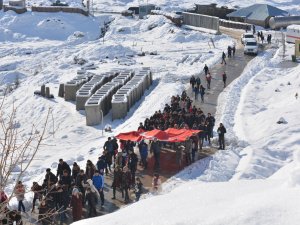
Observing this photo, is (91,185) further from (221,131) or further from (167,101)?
(167,101)

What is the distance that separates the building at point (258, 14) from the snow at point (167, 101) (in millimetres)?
5317

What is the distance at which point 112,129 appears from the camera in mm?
27797

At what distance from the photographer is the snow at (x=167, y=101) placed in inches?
432

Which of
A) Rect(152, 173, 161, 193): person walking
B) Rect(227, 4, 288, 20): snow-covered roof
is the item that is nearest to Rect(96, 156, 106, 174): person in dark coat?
Rect(152, 173, 161, 193): person walking

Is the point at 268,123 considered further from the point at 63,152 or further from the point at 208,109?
the point at 63,152

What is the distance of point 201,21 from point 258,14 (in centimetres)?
544

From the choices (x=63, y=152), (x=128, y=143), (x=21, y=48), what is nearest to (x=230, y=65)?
(x=63, y=152)

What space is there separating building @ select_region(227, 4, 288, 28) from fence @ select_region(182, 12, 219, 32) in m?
2.96

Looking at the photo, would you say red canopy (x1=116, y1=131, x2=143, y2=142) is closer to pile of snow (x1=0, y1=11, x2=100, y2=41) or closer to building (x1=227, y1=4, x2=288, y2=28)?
building (x1=227, y1=4, x2=288, y2=28)

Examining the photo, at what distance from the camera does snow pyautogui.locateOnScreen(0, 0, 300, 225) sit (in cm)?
1097

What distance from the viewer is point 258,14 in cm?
5762

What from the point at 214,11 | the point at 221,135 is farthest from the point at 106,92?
the point at 214,11

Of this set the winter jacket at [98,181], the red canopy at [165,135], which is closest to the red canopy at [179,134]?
the red canopy at [165,135]

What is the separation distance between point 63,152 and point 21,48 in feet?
113
